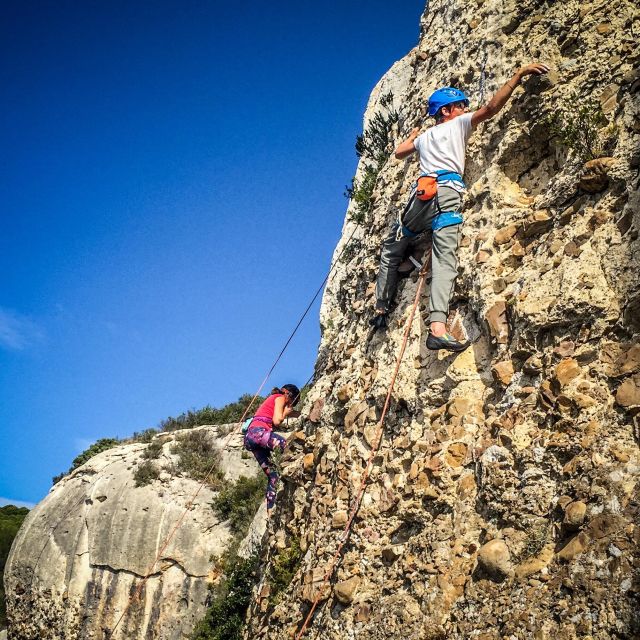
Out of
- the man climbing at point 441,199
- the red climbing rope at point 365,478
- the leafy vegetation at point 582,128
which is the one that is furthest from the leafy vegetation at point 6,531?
the leafy vegetation at point 582,128

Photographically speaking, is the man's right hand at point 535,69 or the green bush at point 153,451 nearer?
the man's right hand at point 535,69

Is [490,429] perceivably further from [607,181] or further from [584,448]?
[607,181]

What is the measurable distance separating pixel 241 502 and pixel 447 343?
11254mm

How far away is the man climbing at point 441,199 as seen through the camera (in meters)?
6.52

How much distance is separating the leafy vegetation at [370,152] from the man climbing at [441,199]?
5.52 meters

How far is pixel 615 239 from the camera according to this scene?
524cm

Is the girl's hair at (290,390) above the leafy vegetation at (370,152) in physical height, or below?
below

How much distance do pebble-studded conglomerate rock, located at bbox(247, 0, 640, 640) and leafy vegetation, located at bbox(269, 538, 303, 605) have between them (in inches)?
6.6

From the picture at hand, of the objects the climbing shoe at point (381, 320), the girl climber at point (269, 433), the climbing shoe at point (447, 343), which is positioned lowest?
the climbing shoe at point (447, 343)

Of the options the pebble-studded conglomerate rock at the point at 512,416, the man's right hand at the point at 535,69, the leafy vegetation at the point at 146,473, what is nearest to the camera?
the pebble-studded conglomerate rock at the point at 512,416

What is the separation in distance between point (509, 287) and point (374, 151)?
11.0 m

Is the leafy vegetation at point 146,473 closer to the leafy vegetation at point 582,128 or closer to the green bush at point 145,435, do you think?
the green bush at point 145,435

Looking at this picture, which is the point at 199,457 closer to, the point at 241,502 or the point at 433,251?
the point at 241,502

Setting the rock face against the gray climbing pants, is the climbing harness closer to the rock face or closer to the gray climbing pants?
the gray climbing pants
